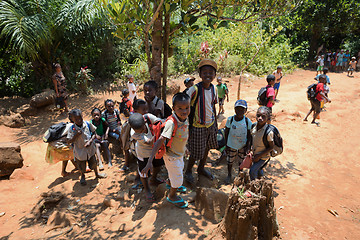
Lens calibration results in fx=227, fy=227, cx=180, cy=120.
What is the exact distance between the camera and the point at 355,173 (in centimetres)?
489

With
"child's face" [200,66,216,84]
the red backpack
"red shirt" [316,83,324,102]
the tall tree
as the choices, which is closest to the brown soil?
the red backpack

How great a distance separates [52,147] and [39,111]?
475 cm

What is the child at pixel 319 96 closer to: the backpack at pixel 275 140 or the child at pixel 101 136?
the backpack at pixel 275 140

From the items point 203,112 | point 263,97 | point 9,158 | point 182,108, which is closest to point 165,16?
point 203,112

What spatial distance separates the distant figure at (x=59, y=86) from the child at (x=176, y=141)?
5.99m

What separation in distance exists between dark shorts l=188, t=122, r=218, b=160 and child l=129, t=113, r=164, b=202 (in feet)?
1.78

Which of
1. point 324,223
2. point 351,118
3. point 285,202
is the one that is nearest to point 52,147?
point 285,202

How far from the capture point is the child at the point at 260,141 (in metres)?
3.33

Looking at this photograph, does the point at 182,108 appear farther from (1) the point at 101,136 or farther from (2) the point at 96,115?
(1) the point at 101,136

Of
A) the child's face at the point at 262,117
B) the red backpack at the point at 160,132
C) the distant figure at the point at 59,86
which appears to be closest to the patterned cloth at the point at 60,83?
the distant figure at the point at 59,86

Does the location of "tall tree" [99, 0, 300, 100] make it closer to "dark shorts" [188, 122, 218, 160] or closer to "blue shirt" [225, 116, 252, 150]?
"dark shorts" [188, 122, 218, 160]

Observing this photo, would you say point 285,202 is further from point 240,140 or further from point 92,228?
point 92,228

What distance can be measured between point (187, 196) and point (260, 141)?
4.48ft

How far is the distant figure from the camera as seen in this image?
7.26 m
